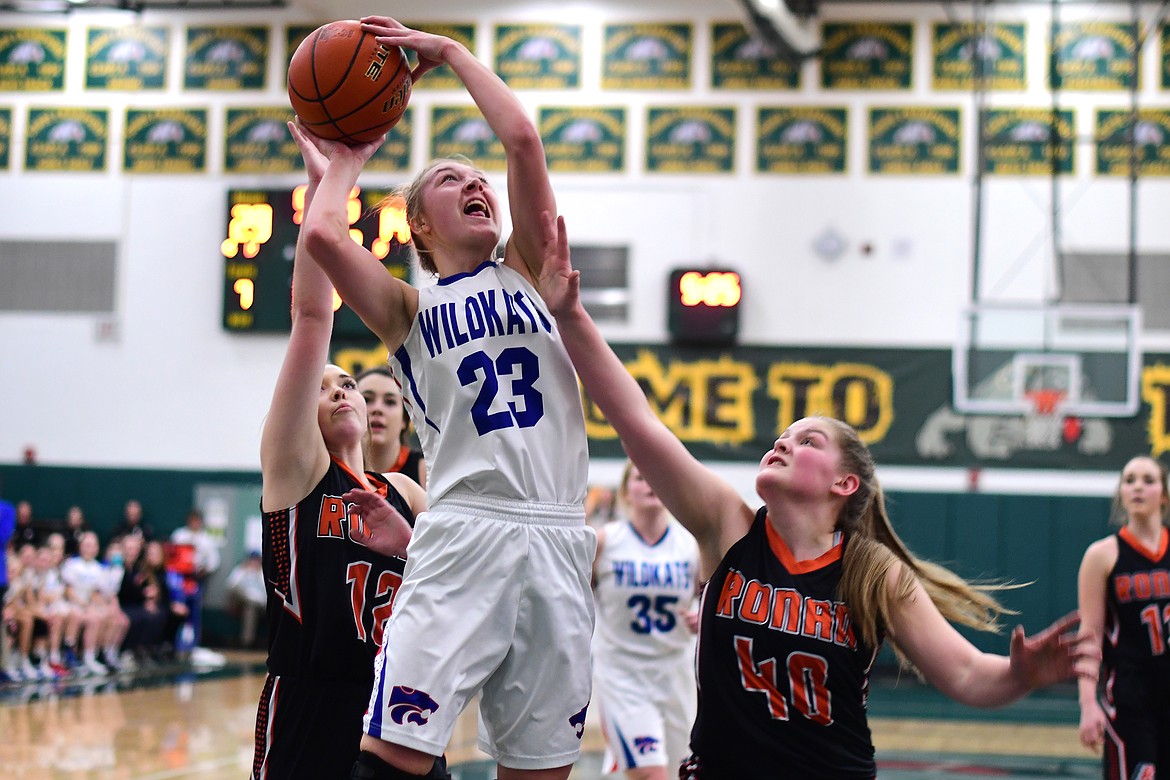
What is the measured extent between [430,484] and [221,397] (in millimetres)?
14226

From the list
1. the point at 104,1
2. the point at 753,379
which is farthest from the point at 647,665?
the point at 104,1

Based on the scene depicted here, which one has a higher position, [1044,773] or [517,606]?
[517,606]

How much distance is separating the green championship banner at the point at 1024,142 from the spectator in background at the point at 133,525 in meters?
10.7

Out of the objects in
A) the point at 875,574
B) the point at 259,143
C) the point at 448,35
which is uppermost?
the point at 448,35

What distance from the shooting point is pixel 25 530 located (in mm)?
14602

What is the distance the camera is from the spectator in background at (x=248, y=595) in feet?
52.3

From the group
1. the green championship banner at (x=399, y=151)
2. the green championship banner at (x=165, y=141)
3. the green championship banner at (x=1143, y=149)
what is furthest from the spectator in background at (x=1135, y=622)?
the green championship banner at (x=165, y=141)

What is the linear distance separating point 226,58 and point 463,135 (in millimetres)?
3301

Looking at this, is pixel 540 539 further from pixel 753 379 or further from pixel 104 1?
pixel 104 1

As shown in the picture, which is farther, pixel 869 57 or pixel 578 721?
pixel 869 57

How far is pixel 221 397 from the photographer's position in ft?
54.8

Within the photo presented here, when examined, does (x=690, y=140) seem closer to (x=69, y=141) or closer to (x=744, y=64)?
(x=744, y=64)

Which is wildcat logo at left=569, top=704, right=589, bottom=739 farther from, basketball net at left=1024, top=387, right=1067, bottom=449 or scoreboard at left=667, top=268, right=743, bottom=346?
scoreboard at left=667, top=268, right=743, bottom=346

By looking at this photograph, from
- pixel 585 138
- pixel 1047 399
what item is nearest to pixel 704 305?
pixel 585 138
